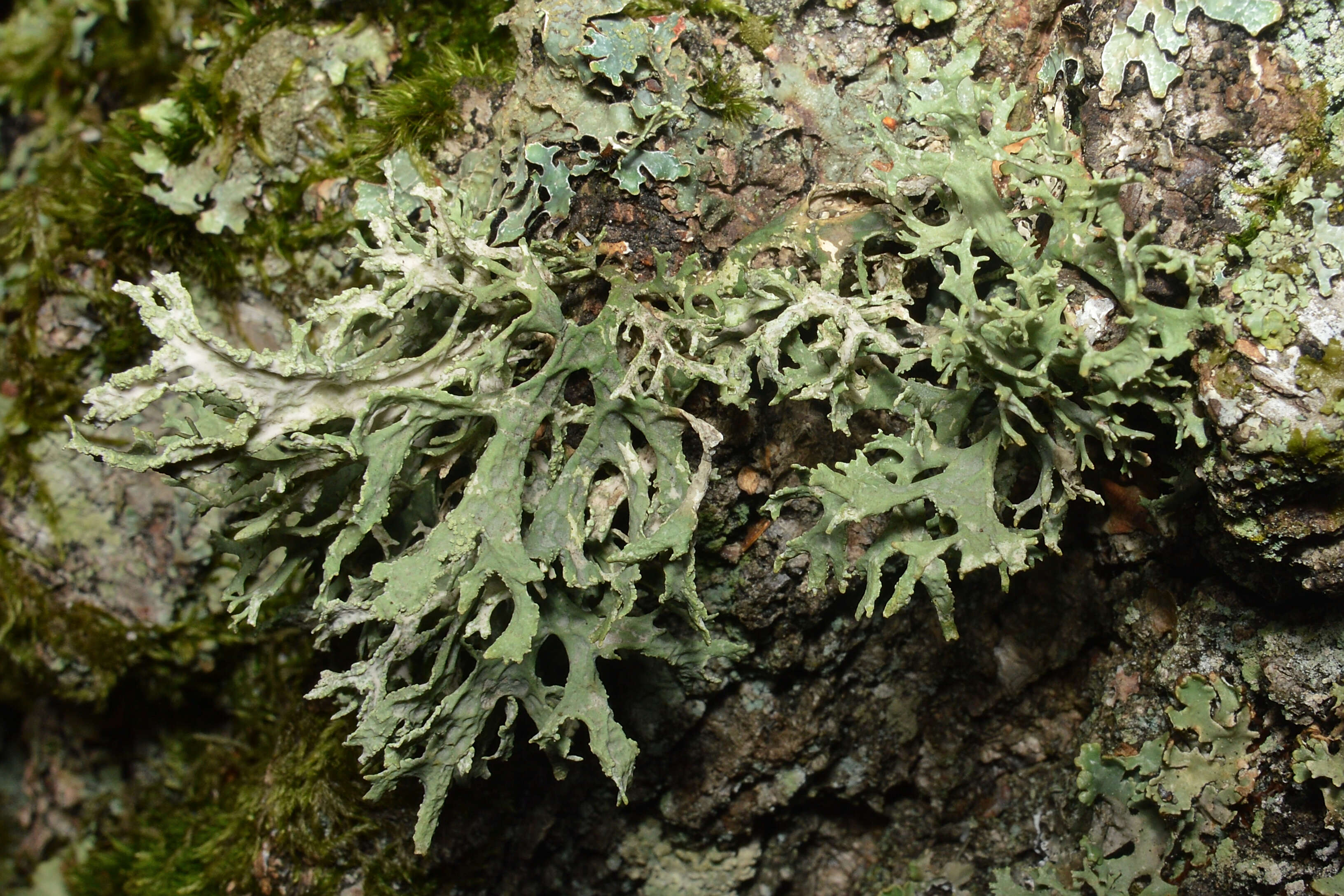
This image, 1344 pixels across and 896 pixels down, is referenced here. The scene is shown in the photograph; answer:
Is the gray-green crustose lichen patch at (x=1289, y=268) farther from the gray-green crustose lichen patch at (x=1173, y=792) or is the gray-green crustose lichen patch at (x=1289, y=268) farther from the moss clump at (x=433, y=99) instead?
the moss clump at (x=433, y=99)

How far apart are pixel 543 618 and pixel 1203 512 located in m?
1.25

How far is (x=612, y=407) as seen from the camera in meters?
1.87

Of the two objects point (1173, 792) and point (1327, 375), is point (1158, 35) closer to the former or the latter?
point (1327, 375)

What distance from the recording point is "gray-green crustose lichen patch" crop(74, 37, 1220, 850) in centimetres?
167

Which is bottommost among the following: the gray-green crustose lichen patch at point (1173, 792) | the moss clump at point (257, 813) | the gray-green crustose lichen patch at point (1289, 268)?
the moss clump at point (257, 813)

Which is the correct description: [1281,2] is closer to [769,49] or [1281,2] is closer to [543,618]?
[769,49]

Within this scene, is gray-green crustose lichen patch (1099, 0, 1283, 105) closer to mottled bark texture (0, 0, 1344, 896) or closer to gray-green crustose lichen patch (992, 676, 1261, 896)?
mottled bark texture (0, 0, 1344, 896)

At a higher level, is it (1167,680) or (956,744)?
(1167,680)

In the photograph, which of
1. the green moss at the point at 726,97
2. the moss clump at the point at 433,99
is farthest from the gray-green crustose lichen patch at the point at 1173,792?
the moss clump at the point at 433,99

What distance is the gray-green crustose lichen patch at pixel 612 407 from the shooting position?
1668 mm

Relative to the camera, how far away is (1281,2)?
1683 mm

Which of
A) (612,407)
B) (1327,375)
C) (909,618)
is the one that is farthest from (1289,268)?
(612,407)

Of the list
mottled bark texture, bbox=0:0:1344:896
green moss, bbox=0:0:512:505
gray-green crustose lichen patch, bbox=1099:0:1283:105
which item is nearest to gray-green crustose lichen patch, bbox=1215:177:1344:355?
mottled bark texture, bbox=0:0:1344:896

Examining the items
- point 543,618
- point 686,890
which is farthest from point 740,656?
point 686,890
